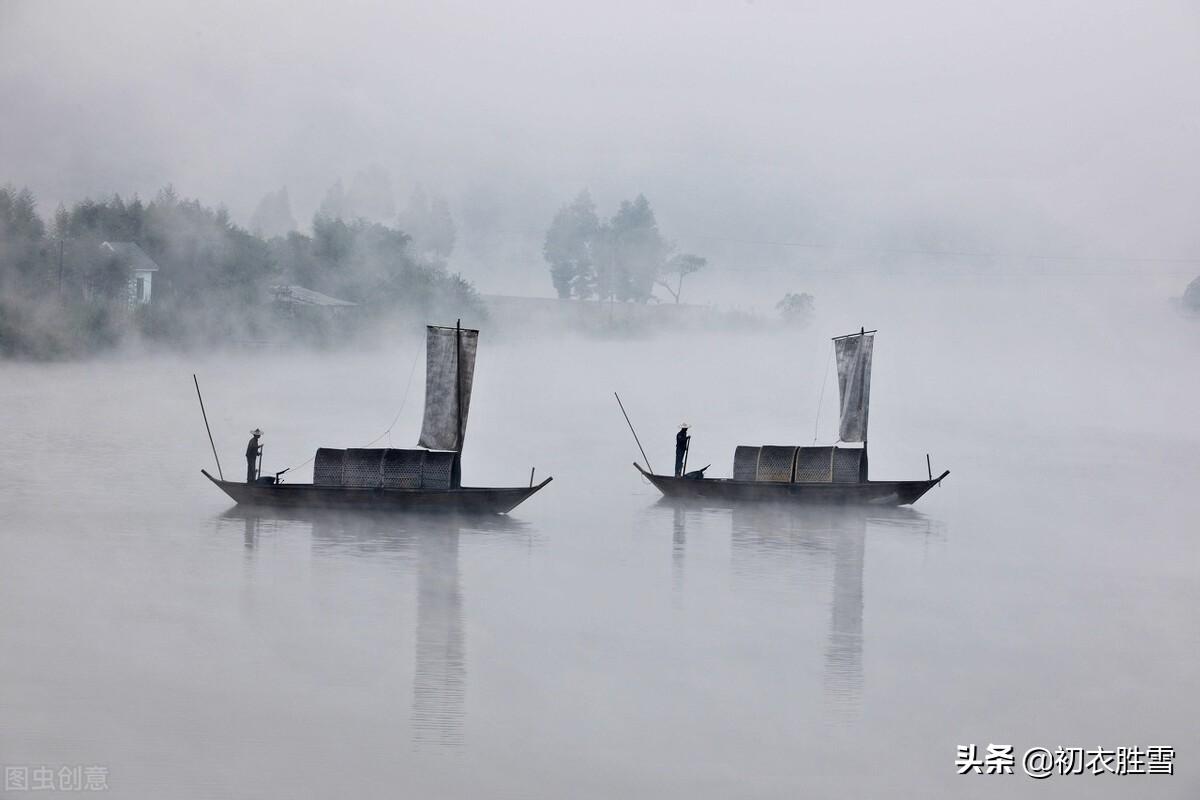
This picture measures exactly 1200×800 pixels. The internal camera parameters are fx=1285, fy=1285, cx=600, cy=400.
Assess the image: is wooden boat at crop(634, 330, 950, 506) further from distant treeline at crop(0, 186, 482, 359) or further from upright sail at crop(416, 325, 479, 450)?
distant treeline at crop(0, 186, 482, 359)

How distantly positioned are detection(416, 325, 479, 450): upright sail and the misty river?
2.00 meters

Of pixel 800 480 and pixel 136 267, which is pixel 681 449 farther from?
pixel 136 267

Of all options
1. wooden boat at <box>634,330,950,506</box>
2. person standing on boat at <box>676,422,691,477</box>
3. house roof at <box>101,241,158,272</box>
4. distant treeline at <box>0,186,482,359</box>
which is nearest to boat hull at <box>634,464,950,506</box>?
wooden boat at <box>634,330,950,506</box>

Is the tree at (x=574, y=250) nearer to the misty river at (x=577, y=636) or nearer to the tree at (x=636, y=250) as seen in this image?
the tree at (x=636, y=250)

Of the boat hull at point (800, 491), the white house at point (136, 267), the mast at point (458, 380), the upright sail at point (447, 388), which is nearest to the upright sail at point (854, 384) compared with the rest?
the boat hull at point (800, 491)

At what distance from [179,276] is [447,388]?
216ft

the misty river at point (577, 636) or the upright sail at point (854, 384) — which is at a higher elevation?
the upright sail at point (854, 384)

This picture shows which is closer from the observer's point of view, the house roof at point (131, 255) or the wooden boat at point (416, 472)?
the wooden boat at point (416, 472)

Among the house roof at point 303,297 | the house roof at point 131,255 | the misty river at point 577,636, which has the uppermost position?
the house roof at point 131,255

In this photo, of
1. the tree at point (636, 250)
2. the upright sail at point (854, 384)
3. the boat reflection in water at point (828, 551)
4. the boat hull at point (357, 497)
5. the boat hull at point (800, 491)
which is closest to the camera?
the boat reflection in water at point (828, 551)

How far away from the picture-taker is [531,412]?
73875 millimetres

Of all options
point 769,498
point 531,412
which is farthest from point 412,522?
point 531,412

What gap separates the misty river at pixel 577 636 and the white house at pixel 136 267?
133ft

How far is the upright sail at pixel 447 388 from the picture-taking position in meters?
30.0
